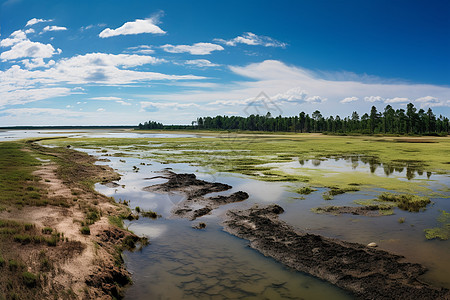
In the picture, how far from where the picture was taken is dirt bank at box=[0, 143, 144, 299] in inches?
360

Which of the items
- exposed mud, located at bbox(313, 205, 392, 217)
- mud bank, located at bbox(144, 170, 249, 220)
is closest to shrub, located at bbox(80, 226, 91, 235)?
mud bank, located at bbox(144, 170, 249, 220)

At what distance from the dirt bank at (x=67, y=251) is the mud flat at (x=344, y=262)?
6389 millimetres

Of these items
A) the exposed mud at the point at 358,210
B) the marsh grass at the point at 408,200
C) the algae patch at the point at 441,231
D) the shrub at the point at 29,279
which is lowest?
the algae patch at the point at 441,231

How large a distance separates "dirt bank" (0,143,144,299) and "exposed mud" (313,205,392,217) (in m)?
12.2

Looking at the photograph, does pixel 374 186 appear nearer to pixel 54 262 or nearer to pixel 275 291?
pixel 275 291

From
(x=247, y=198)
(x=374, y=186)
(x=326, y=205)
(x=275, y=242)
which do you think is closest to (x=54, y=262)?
(x=275, y=242)

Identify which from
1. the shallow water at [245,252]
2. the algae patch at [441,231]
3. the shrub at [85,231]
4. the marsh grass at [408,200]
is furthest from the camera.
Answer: the marsh grass at [408,200]

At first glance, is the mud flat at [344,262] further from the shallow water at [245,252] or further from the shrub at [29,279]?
the shrub at [29,279]

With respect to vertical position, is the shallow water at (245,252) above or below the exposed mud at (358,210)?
below

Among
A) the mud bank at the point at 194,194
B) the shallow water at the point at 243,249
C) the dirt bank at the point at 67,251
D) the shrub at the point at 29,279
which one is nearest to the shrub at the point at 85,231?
the dirt bank at the point at 67,251

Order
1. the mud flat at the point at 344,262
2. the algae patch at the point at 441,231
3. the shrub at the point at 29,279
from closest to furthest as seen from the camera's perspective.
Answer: the shrub at the point at 29,279 → the mud flat at the point at 344,262 → the algae patch at the point at 441,231

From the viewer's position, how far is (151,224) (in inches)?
679

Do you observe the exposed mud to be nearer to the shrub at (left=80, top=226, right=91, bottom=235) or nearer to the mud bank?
the mud bank

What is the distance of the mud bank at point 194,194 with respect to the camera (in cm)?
1947
